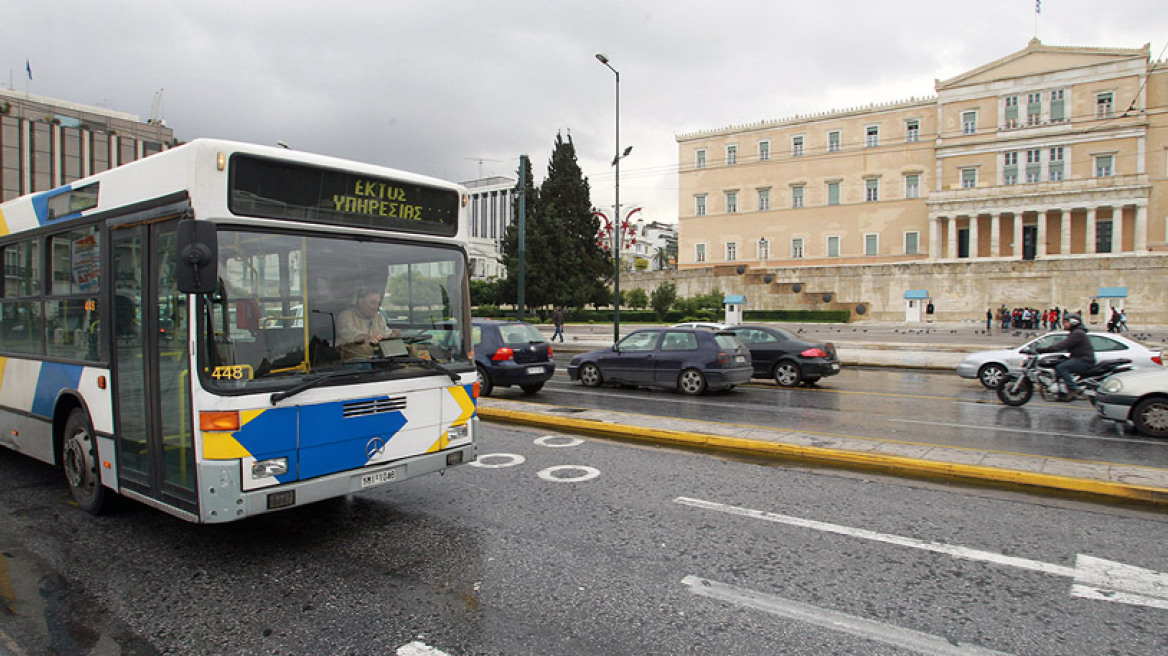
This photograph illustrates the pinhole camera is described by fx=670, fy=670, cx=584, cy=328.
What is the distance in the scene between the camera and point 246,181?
4.59 meters

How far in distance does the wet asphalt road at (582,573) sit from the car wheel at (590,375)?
8.76 m

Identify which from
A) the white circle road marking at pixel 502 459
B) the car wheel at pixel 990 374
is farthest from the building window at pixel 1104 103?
the white circle road marking at pixel 502 459

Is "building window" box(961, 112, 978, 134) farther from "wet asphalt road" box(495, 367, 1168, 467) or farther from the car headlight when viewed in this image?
the car headlight

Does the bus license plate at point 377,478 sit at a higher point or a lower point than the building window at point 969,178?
lower

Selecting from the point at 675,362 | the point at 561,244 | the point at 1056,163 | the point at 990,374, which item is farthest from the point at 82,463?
the point at 1056,163

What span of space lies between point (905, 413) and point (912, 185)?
64.5 metres

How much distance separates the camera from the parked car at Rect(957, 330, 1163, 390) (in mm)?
14492

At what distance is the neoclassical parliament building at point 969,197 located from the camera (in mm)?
54094

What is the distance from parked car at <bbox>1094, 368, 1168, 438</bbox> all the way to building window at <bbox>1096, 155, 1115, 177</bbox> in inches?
2538

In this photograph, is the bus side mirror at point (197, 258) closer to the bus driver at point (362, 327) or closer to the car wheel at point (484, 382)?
the bus driver at point (362, 327)

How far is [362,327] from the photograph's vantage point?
199 inches

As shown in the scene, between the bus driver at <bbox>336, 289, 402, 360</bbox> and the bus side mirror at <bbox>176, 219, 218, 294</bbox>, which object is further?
the bus driver at <bbox>336, 289, 402, 360</bbox>

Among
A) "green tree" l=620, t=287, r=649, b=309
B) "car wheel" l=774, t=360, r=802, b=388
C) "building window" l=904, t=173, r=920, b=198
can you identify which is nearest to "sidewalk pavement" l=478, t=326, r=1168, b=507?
"car wheel" l=774, t=360, r=802, b=388

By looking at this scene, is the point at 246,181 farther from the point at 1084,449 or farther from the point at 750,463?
the point at 1084,449
